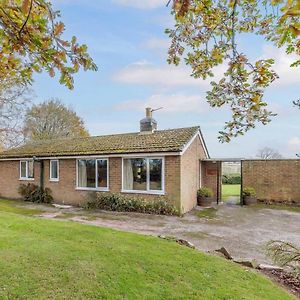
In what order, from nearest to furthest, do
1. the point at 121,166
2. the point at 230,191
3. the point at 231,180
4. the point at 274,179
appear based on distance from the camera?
the point at 121,166
the point at 274,179
the point at 230,191
the point at 231,180

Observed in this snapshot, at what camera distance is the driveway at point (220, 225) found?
28.6ft

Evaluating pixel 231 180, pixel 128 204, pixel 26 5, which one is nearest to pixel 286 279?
pixel 26 5

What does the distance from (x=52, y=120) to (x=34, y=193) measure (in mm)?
18017

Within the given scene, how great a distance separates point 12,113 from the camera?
83.0ft

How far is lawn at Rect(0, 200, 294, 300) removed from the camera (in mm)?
4840

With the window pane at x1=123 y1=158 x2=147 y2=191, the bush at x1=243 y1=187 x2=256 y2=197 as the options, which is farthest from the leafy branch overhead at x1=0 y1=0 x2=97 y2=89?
the bush at x1=243 y1=187 x2=256 y2=197

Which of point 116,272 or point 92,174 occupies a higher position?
point 92,174

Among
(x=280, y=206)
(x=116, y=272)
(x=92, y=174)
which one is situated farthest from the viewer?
(x=280, y=206)

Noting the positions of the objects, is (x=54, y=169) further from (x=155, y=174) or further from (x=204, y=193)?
(x=204, y=193)

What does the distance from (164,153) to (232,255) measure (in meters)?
6.90

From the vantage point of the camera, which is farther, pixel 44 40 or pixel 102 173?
pixel 102 173

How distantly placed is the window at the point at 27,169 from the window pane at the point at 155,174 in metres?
8.89

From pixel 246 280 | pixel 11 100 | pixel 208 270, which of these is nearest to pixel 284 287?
pixel 246 280

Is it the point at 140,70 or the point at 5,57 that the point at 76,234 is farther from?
the point at 5,57
